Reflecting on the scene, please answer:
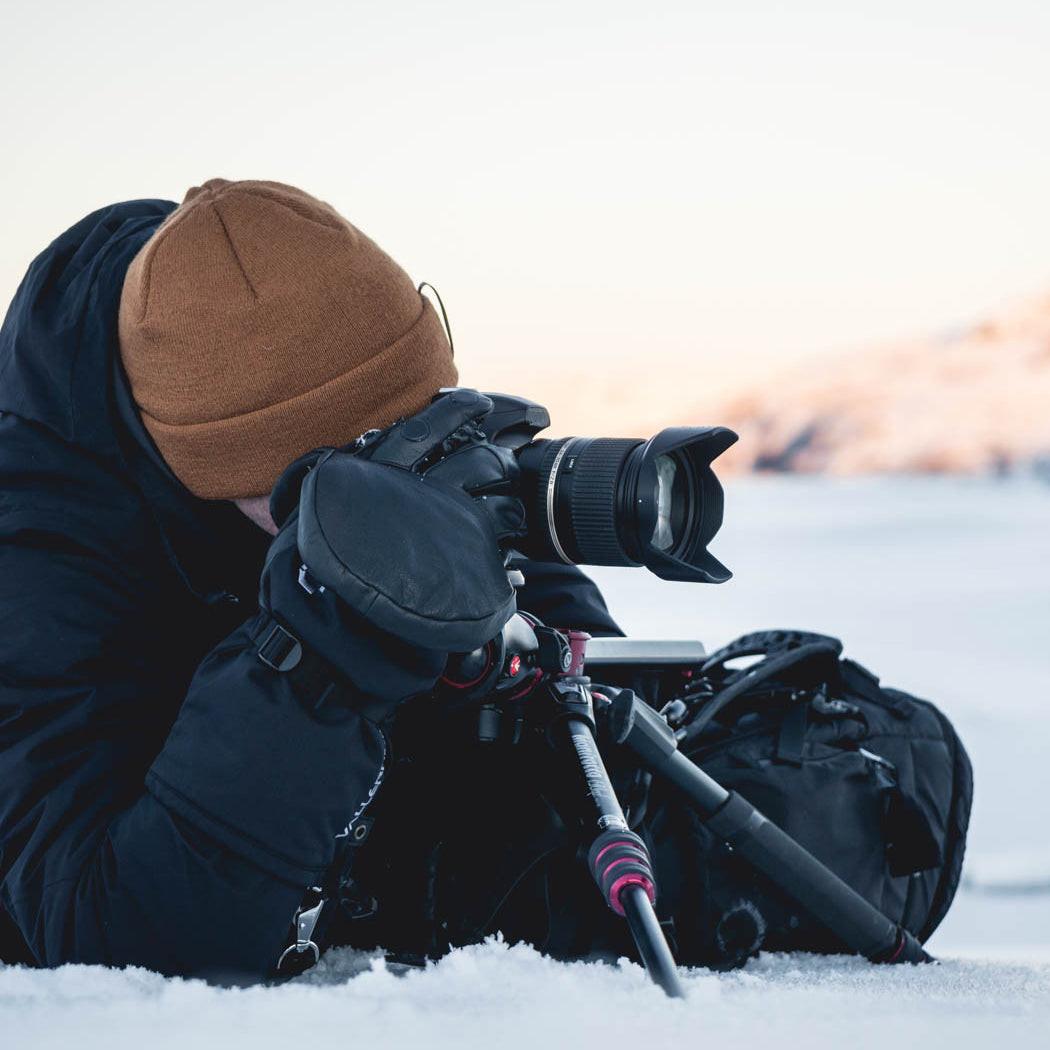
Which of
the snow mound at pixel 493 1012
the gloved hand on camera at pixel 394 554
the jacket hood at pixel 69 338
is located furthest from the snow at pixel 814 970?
the jacket hood at pixel 69 338

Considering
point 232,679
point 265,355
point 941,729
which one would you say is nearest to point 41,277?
point 265,355

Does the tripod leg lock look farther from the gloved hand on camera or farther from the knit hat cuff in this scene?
the knit hat cuff

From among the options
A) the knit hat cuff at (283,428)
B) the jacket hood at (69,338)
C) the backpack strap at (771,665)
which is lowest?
the backpack strap at (771,665)

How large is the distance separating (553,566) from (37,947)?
2.17ft

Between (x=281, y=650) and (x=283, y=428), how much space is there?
20 cm

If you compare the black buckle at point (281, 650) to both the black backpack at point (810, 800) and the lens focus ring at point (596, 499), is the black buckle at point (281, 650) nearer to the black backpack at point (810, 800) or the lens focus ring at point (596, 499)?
the lens focus ring at point (596, 499)

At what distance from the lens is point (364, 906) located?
1.07 meters

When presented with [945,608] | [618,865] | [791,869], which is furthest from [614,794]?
[945,608]

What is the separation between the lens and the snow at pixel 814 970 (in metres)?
0.68

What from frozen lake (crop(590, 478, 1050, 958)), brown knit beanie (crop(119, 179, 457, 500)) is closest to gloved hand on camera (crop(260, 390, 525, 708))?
brown knit beanie (crop(119, 179, 457, 500))

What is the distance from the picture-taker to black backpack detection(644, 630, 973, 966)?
3.77 ft

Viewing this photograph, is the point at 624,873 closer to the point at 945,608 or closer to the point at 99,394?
the point at 99,394

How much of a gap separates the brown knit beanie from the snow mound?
1.25ft

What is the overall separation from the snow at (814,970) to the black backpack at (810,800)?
0.16ft
